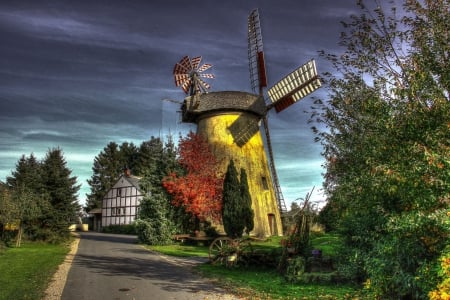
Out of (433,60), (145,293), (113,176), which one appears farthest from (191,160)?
(113,176)

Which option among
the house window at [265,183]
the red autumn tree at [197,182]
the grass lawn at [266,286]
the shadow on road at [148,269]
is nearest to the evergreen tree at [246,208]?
the red autumn tree at [197,182]

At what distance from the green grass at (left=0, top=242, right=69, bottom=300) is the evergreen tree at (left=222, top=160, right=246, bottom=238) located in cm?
1022

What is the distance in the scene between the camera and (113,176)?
76000mm

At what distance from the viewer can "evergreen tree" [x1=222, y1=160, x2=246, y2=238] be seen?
80.2 ft

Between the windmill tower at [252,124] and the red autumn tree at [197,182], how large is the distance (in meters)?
1.46

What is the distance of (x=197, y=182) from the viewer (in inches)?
1078

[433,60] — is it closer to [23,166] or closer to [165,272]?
[165,272]

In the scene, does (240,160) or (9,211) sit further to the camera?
(240,160)

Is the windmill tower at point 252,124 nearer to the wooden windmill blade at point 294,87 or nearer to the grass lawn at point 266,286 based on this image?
the wooden windmill blade at point 294,87

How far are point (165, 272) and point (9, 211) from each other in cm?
1571

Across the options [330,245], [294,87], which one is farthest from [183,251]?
[294,87]

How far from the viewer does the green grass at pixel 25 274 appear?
11461 mm

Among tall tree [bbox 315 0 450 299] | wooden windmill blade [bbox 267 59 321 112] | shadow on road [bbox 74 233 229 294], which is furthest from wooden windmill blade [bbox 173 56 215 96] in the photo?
tall tree [bbox 315 0 450 299]

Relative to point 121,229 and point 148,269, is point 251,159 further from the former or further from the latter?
point 121,229
